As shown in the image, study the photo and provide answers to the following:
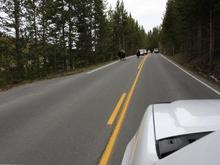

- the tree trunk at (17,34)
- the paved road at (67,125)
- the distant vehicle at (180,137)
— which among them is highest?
the tree trunk at (17,34)

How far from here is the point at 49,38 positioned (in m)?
37.5

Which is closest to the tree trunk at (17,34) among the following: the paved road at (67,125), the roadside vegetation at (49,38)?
the roadside vegetation at (49,38)

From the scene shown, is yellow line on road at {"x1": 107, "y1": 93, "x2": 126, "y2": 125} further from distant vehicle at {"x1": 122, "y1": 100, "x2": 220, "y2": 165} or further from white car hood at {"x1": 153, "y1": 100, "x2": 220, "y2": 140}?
distant vehicle at {"x1": 122, "y1": 100, "x2": 220, "y2": 165}

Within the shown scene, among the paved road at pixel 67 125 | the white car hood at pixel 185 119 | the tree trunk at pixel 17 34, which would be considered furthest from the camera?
the tree trunk at pixel 17 34

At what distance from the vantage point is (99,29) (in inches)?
1996

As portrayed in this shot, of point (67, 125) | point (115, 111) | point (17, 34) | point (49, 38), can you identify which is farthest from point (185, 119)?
point (49, 38)

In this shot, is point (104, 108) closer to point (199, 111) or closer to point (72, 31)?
point (199, 111)

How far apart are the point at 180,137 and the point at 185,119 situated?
0.30 m

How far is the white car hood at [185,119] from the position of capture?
232 centimetres

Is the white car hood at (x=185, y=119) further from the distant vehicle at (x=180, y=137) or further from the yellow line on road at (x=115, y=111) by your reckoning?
the yellow line on road at (x=115, y=111)

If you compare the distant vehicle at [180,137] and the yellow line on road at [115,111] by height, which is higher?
the distant vehicle at [180,137]

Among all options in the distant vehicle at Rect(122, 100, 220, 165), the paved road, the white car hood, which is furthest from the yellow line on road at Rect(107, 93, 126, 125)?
the distant vehicle at Rect(122, 100, 220, 165)

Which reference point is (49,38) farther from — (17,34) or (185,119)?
(185,119)

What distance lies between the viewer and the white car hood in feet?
7.62
